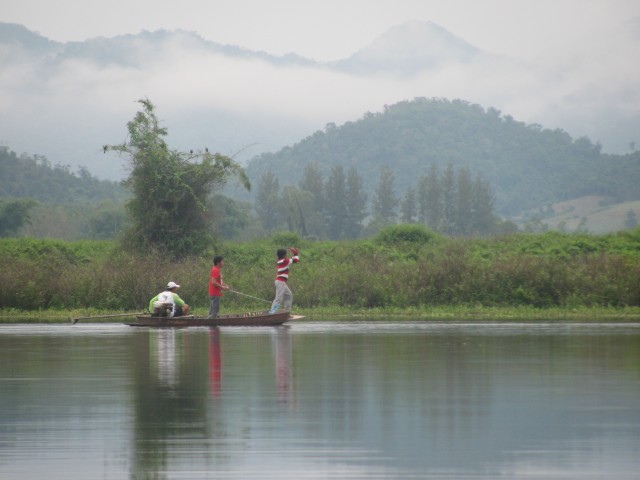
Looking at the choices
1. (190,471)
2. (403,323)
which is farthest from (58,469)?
(403,323)

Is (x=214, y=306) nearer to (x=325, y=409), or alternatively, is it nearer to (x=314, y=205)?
(x=325, y=409)

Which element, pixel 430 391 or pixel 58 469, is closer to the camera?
pixel 58 469

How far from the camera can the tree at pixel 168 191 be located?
44031 millimetres

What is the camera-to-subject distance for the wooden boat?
2641 cm

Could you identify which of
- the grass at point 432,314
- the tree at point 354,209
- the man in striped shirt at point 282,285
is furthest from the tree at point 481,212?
the man in striped shirt at point 282,285

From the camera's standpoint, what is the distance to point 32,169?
132 meters

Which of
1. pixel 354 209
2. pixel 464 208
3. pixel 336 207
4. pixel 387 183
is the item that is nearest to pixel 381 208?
pixel 387 183

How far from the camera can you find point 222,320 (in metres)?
26.5

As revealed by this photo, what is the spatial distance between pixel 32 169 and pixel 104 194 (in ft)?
33.6

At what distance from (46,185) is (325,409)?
392 ft

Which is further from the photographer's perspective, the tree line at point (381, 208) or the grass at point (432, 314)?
the tree line at point (381, 208)

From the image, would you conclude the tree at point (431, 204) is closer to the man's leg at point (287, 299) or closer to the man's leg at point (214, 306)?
the man's leg at point (287, 299)

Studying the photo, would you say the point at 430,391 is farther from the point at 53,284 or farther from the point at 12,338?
the point at 53,284

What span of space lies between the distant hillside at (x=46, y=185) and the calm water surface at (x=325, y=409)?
350 ft
